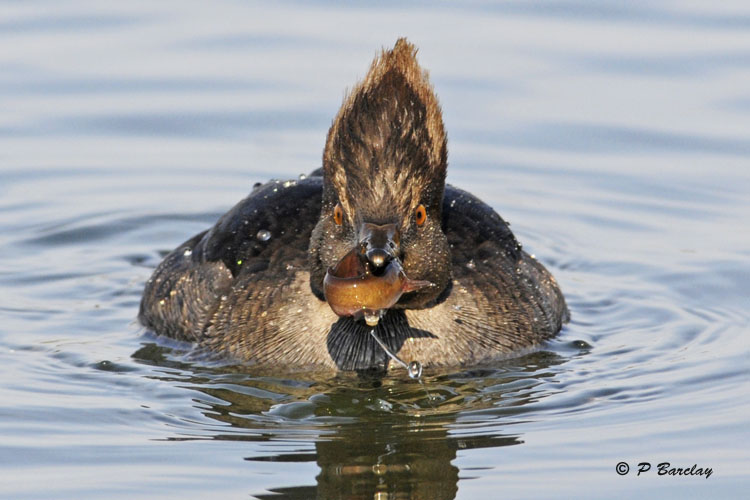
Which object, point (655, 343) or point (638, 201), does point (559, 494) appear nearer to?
point (655, 343)

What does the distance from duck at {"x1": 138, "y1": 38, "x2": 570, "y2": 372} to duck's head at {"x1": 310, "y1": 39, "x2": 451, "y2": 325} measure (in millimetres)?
11

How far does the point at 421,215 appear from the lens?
1191 cm

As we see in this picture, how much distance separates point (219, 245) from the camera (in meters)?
13.9

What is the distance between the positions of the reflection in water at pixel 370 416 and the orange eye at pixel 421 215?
1404 mm

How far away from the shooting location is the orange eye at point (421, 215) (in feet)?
39.0

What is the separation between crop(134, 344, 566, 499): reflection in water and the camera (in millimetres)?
10281

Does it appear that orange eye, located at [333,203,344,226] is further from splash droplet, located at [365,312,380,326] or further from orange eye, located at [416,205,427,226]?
splash droplet, located at [365,312,380,326]

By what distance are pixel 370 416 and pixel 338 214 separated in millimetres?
1604

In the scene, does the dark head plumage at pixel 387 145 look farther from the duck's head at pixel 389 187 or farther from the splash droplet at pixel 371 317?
the splash droplet at pixel 371 317

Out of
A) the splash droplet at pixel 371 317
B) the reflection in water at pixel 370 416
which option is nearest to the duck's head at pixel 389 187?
the splash droplet at pixel 371 317

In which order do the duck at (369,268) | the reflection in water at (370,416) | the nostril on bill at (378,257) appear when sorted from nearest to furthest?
the reflection in water at (370,416) < the nostril on bill at (378,257) < the duck at (369,268)

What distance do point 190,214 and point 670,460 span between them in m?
8.45

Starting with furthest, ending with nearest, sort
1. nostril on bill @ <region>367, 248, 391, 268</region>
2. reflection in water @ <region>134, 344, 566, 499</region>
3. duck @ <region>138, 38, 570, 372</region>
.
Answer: duck @ <region>138, 38, 570, 372</region>
nostril on bill @ <region>367, 248, 391, 268</region>
reflection in water @ <region>134, 344, 566, 499</region>

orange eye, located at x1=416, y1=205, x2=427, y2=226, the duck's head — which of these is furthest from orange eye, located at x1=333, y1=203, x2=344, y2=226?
orange eye, located at x1=416, y1=205, x2=427, y2=226
